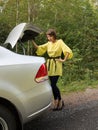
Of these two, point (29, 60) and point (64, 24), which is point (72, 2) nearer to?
point (64, 24)

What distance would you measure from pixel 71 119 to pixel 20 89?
5.54 ft

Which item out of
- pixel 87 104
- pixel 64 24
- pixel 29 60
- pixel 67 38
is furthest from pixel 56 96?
pixel 64 24

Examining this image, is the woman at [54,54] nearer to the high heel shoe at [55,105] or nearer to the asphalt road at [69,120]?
the high heel shoe at [55,105]

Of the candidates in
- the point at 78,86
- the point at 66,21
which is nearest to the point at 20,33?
the point at 78,86

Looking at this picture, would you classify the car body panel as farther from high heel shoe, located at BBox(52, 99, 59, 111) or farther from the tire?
high heel shoe, located at BBox(52, 99, 59, 111)

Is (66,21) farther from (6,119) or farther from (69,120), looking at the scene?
(6,119)

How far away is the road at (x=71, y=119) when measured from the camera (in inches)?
226

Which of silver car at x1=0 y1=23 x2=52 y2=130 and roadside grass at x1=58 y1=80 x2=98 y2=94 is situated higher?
silver car at x1=0 y1=23 x2=52 y2=130

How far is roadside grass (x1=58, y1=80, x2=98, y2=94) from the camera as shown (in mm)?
8594

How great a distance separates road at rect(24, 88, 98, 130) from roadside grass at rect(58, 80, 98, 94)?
1.37 meters

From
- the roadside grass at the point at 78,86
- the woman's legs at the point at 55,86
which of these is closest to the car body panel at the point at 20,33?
the woman's legs at the point at 55,86

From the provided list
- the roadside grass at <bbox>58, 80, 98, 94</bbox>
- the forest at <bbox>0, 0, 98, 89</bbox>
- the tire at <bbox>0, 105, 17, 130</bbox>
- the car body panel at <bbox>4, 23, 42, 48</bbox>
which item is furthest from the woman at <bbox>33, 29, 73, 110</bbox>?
the forest at <bbox>0, 0, 98, 89</bbox>

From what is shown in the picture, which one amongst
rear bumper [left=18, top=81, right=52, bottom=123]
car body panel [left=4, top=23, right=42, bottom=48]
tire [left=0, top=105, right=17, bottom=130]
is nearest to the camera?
tire [left=0, top=105, right=17, bottom=130]

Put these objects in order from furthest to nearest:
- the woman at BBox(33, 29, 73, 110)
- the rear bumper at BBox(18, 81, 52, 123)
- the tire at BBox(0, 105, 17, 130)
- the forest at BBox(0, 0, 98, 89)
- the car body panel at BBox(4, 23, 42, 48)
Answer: the forest at BBox(0, 0, 98, 89)
the woman at BBox(33, 29, 73, 110)
the car body panel at BBox(4, 23, 42, 48)
the rear bumper at BBox(18, 81, 52, 123)
the tire at BBox(0, 105, 17, 130)
